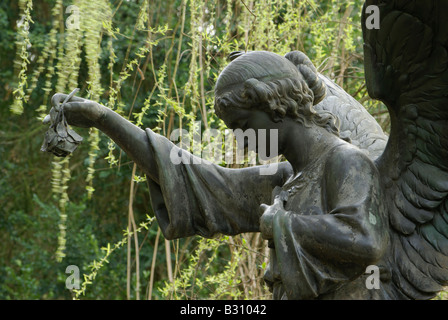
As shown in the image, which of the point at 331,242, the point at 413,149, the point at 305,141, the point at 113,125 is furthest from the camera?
the point at 113,125

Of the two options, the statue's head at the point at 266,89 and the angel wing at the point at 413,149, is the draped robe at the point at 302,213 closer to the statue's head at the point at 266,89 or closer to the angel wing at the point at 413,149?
the angel wing at the point at 413,149

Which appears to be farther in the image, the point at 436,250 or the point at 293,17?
the point at 293,17

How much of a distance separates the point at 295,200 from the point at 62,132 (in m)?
0.77

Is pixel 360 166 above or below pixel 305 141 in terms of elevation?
below

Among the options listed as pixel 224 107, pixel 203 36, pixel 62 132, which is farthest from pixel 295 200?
pixel 203 36

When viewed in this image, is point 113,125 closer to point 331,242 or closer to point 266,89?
point 266,89

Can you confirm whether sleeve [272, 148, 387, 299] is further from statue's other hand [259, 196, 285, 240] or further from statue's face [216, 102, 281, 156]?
statue's face [216, 102, 281, 156]

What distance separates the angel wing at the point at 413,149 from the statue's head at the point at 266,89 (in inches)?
8.6

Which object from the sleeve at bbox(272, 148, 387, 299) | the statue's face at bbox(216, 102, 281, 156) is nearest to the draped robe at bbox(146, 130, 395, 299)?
the sleeve at bbox(272, 148, 387, 299)

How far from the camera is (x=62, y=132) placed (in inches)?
96.0

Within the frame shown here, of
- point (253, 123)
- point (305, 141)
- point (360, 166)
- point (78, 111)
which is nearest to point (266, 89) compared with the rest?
point (253, 123)

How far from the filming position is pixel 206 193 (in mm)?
2609

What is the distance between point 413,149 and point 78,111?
107 centimetres

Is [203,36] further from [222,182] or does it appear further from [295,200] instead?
[295,200]
